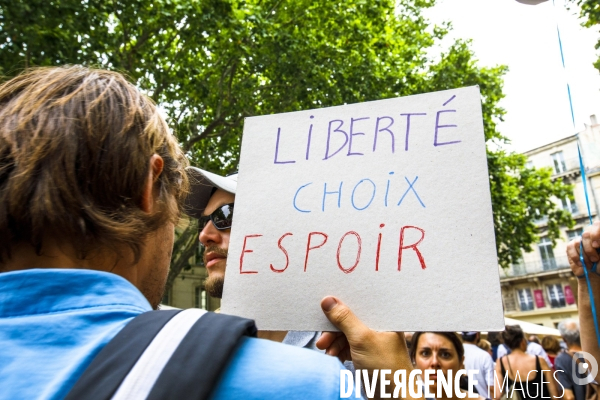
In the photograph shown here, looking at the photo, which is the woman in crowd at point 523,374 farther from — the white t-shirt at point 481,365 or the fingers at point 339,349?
the fingers at point 339,349

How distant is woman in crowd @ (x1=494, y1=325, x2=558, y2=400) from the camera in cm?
442

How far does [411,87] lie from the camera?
38.1 ft

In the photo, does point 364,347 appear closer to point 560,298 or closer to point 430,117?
point 430,117

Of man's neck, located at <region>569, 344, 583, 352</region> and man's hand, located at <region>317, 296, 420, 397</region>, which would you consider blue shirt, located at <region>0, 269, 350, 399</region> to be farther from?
man's neck, located at <region>569, 344, 583, 352</region>

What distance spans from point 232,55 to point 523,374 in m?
7.51

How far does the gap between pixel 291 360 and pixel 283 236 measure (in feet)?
2.38

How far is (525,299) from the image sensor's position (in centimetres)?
4216

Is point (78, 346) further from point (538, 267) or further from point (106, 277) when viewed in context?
point (538, 267)

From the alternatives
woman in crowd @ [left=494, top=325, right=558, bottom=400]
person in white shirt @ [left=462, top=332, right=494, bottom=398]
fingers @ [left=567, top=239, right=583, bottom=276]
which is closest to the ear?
fingers @ [left=567, top=239, right=583, bottom=276]

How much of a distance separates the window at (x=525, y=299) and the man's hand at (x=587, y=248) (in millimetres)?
44236

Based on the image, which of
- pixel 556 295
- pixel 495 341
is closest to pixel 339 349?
pixel 495 341

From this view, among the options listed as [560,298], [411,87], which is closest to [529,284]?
[560,298]

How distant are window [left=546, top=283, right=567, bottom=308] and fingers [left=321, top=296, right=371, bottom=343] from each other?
143ft

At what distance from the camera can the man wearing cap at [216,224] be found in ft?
7.21
